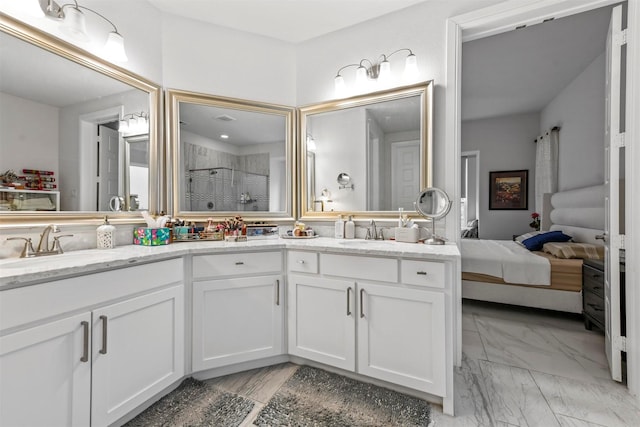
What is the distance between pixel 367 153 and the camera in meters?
2.37

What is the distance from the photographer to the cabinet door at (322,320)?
70.0 inches

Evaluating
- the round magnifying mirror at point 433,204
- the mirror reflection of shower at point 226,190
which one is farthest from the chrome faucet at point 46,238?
the round magnifying mirror at point 433,204

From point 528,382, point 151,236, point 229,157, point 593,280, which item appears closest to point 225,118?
point 229,157

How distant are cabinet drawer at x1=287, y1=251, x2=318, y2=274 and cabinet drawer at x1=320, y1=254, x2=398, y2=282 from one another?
0.06 metres

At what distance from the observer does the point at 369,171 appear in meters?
2.36

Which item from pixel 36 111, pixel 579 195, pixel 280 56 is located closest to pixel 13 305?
pixel 36 111

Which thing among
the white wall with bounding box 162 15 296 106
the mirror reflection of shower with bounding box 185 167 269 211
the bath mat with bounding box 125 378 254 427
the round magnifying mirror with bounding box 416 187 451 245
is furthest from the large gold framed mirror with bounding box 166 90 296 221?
the bath mat with bounding box 125 378 254 427

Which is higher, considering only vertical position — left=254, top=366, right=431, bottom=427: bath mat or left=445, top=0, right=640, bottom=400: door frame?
left=445, top=0, right=640, bottom=400: door frame

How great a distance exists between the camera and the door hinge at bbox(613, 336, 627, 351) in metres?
1.75

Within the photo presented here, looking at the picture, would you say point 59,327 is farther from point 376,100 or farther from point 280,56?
point 280,56

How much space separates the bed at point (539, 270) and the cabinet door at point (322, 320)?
77.7 inches

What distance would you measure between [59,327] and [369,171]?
2.07 m

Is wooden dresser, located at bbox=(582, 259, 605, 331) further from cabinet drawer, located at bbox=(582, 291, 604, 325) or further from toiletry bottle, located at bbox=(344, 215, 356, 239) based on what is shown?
toiletry bottle, located at bbox=(344, 215, 356, 239)

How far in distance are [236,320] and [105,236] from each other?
3.20ft
